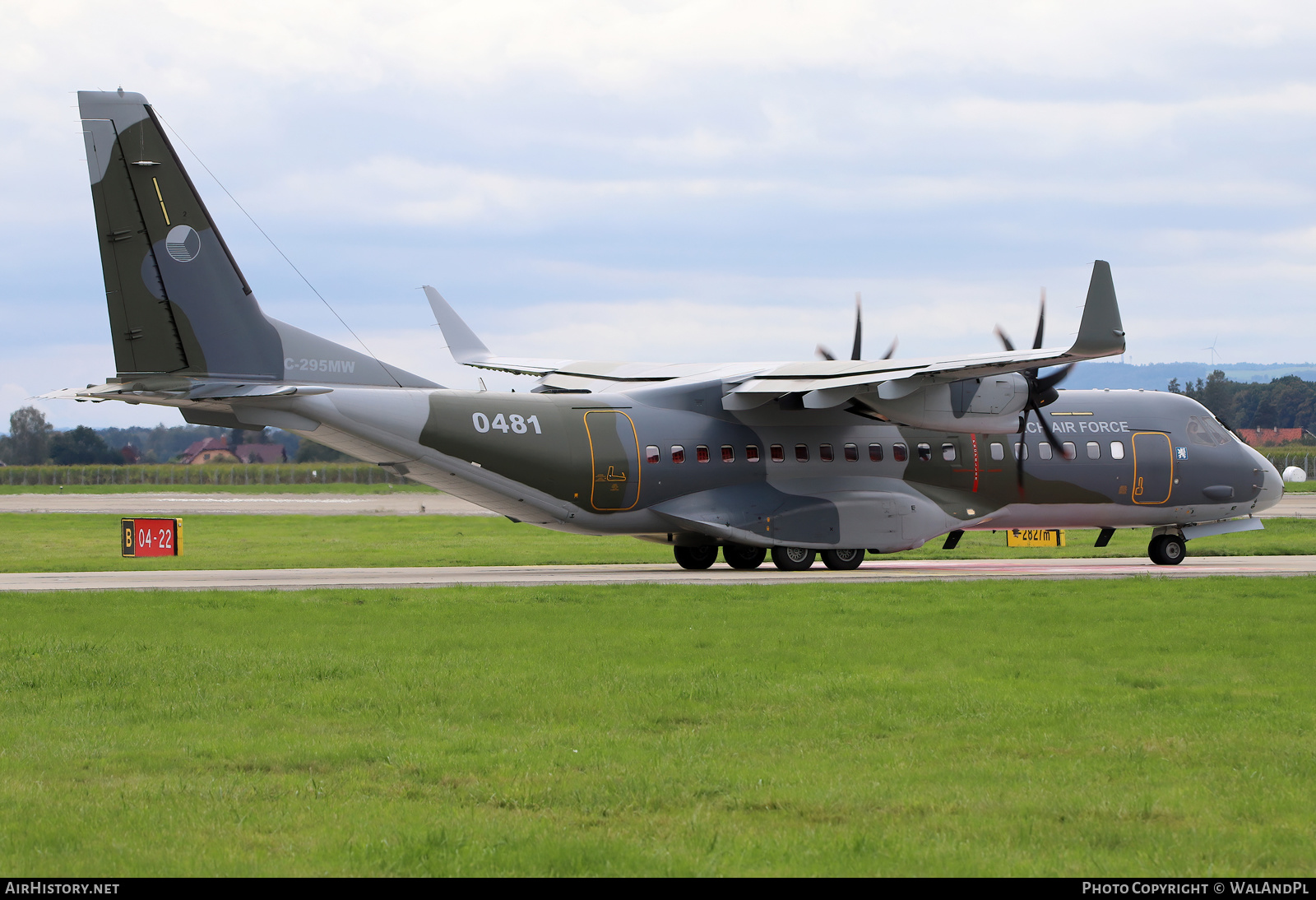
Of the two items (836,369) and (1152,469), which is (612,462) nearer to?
(836,369)

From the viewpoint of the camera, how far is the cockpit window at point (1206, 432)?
31062 millimetres

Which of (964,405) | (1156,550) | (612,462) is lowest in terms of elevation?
(1156,550)

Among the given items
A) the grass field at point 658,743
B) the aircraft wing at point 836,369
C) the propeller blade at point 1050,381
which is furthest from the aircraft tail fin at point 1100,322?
the grass field at point 658,743

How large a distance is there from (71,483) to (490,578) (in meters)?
88.6

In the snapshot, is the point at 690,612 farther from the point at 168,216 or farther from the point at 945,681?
the point at 168,216

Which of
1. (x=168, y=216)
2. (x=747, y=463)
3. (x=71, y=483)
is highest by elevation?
(x=168, y=216)

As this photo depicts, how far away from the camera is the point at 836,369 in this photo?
26781 millimetres

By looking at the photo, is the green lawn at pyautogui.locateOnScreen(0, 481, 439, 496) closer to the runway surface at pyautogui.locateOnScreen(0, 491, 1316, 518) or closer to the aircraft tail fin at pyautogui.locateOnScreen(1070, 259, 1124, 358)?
the runway surface at pyautogui.locateOnScreen(0, 491, 1316, 518)

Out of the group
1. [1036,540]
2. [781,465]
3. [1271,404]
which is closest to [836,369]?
[781,465]

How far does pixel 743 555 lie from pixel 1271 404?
140 m

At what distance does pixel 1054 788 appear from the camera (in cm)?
841

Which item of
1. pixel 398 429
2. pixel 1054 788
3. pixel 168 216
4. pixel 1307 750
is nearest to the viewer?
pixel 1054 788

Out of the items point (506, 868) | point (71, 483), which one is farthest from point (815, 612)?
point (71, 483)

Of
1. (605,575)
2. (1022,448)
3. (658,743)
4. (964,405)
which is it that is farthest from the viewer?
(1022,448)
